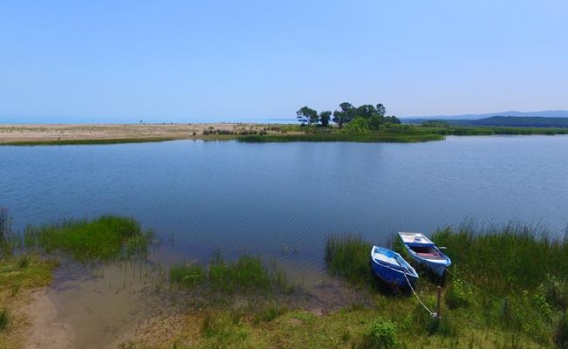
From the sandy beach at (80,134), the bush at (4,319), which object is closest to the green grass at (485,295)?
the bush at (4,319)

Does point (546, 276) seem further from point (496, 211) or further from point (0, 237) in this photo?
point (0, 237)

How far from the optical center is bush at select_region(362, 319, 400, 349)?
8.41 m

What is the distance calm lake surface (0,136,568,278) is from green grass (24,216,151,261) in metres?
1.39

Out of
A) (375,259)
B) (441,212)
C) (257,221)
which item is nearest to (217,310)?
(375,259)

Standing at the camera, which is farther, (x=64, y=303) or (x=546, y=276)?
(x=546, y=276)

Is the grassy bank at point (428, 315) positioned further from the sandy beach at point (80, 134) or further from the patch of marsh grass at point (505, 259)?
the sandy beach at point (80, 134)

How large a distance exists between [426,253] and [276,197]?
551 inches

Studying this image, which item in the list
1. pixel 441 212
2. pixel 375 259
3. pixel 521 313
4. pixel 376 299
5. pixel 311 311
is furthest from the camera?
pixel 441 212

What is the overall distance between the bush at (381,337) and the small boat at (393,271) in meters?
3.30

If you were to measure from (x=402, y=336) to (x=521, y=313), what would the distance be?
3.98m

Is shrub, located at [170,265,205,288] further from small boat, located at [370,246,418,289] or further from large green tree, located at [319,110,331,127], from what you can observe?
large green tree, located at [319,110,331,127]

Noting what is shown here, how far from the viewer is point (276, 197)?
2661cm

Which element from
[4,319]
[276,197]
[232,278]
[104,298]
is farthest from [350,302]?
[276,197]

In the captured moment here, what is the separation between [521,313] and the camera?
10.2 m
